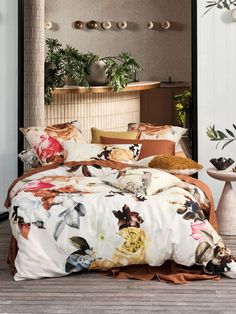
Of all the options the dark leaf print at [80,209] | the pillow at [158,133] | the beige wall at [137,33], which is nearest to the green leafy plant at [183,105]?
the beige wall at [137,33]

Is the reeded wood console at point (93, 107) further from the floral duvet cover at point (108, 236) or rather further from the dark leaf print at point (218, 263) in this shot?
the dark leaf print at point (218, 263)

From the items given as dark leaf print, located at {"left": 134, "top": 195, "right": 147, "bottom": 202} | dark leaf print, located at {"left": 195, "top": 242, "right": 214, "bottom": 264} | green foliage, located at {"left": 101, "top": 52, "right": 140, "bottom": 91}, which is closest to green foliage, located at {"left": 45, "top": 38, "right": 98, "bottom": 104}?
green foliage, located at {"left": 101, "top": 52, "right": 140, "bottom": 91}

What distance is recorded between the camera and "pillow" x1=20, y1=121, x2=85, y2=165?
6066mm

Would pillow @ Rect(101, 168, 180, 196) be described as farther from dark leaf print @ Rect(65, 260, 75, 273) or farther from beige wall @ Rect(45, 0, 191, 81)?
beige wall @ Rect(45, 0, 191, 81)

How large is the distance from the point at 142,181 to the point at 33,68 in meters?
3.15

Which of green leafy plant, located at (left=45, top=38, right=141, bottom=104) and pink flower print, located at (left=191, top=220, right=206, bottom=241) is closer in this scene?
pink flower print, located at (left=191, top=220, right=206, bottom=241)

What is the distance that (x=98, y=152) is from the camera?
5.88 meters

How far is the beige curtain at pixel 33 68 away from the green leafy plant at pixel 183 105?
204 centimetres

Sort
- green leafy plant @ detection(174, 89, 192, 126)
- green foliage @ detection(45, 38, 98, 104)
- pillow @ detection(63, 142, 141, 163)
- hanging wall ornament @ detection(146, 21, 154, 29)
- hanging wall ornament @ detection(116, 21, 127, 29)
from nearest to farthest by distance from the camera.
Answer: pillow @ detection(63, 142, 141, 163)
green foliage @ detection(45, 38, 98, 104)
green leafy plant @ detection(174, 89, 192, 126)
hanging wall ornament @ detection(146, 21, 154, 29)
hanging wall ornament @ detection(116, 21, 127, 29)

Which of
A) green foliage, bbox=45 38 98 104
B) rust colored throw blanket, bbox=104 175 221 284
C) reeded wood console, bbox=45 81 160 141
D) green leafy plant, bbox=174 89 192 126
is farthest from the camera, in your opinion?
green leafy plant, bbox=174 89 192 126

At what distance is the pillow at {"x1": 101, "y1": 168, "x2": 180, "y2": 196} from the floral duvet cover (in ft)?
0.70

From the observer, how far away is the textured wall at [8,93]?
6719 mm

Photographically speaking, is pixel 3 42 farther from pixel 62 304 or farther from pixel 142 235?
pixel 62 304

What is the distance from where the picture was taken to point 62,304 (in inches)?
156
